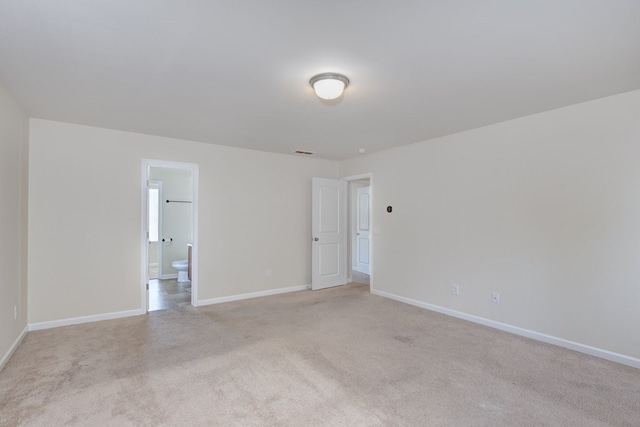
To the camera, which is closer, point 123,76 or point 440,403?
point 440,403

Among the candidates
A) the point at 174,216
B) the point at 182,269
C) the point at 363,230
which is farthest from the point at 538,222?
the point at 174,216

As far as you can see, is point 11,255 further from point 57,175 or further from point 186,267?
point 186,267

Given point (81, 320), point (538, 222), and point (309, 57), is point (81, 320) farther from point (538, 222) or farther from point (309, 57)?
point (538, 222)

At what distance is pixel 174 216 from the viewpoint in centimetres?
689

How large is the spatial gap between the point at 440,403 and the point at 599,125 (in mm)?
2814

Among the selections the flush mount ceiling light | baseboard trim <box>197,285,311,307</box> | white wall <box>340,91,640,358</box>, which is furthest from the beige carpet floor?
the flush mount ceiling light

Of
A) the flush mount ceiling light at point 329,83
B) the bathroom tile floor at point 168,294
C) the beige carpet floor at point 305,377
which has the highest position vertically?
the flush mount ceiling light at point 329,83

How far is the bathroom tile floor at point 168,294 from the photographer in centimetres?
462

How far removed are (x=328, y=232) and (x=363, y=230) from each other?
215 cm

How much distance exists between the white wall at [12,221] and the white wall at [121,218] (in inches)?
7.4

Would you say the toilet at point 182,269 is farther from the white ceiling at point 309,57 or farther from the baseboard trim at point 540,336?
the baseboard trim at point 540,336

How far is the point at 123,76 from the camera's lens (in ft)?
8.05

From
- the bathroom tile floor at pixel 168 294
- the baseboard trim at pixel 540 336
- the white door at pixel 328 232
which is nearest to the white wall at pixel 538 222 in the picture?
the baseboard trim at pixel 540 336

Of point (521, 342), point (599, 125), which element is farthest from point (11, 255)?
point (599, 125)
